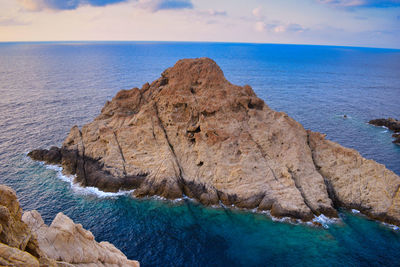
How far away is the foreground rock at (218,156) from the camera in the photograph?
142 ft

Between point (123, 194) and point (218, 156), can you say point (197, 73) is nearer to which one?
point (218, 156)

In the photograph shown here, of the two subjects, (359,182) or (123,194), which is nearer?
(359,182)

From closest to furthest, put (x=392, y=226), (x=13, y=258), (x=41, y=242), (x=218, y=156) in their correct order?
(x=13, y=258) < (x=41, y=242) < (x=392, y=226) < (x=218, y=156)

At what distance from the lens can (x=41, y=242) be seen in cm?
1783

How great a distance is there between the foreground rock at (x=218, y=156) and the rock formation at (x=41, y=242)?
77.8 feet

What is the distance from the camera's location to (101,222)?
39500 millimetres

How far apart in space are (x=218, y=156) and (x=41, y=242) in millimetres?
31739

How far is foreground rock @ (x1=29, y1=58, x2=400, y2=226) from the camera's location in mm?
43250

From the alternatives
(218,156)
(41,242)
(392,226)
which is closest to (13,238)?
(41,242)

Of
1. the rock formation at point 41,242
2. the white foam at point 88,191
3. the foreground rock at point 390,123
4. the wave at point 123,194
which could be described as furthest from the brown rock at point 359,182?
the foreground rock at point 390,123

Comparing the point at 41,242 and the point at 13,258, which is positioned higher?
the point at 13,258

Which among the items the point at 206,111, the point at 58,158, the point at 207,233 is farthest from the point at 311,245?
the point at 58,158

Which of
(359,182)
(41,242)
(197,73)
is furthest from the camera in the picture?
(197,73)

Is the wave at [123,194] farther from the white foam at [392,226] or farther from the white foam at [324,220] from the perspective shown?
the white foam at [392,226]
